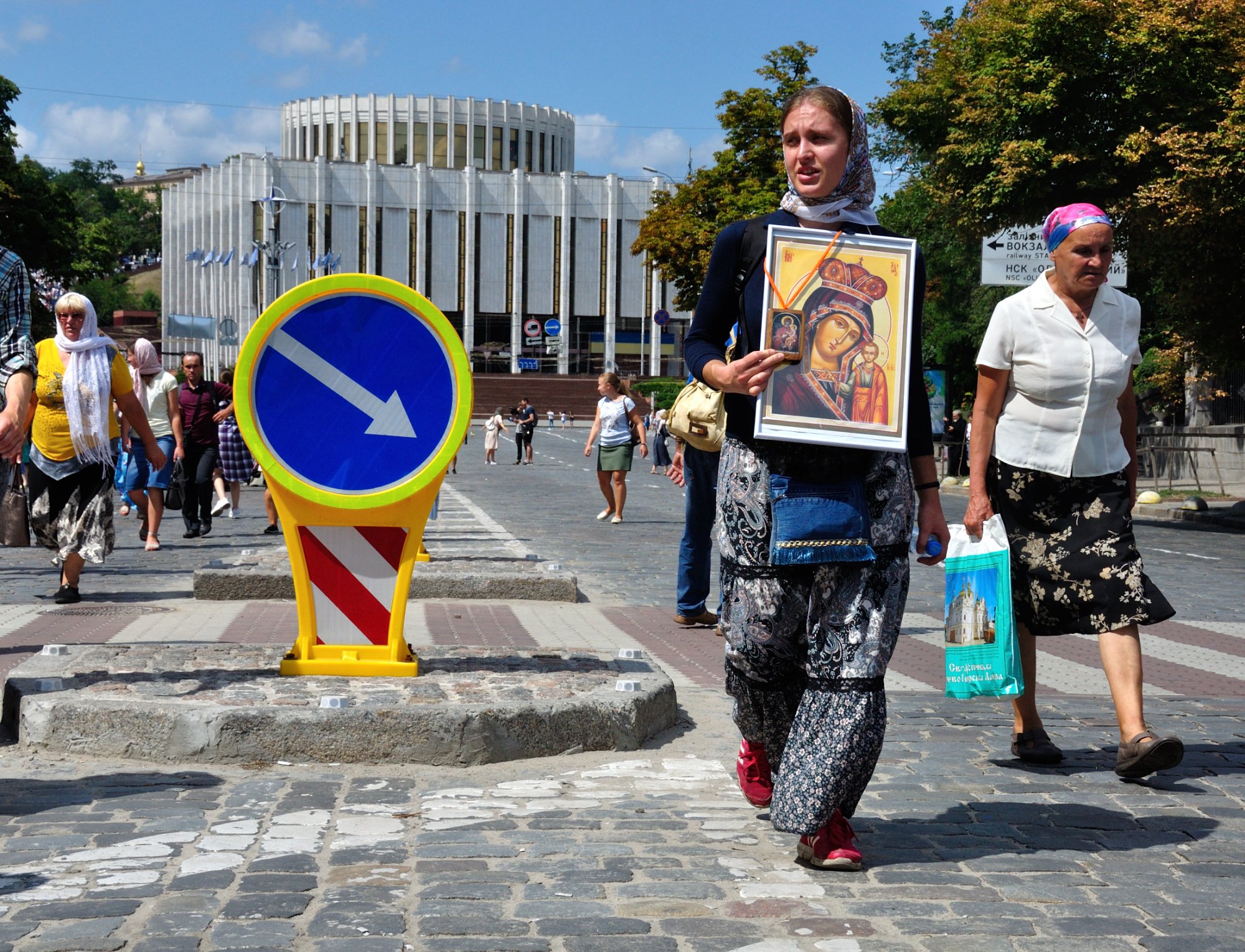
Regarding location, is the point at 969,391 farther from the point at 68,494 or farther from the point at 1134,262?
the point at 68,494

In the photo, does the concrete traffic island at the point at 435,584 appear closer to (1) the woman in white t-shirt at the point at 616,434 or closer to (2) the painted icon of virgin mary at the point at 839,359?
(2) the painted icon of virgin mary at the point at 839,359

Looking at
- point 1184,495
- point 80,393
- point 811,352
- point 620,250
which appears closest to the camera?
point 811,352

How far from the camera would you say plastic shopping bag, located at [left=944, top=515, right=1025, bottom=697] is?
205 inches

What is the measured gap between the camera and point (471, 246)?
102062mm

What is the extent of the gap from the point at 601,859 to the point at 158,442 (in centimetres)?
1083

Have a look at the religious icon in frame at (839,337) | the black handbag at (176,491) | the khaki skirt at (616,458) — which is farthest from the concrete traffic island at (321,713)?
the khaki skirt at (616,458)

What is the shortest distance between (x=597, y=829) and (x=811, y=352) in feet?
5.14

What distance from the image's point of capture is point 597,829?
15.1 ft

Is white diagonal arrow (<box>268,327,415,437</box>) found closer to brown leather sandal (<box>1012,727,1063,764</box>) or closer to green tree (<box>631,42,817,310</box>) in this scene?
brown leather sandal (<box>1012,727,1063,764</box>)

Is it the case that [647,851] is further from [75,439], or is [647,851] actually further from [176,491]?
[176,491]

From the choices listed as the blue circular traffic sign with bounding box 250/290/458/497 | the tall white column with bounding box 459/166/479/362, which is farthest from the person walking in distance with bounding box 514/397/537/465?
the tall white column with bounding box 459/166/479/362

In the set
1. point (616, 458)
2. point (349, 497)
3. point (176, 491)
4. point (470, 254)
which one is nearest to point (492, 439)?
point (616, 458)

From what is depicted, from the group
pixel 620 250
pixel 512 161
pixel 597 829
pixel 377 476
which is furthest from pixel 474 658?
pixel 512 161

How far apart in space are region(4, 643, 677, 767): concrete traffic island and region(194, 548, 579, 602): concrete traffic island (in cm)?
425
